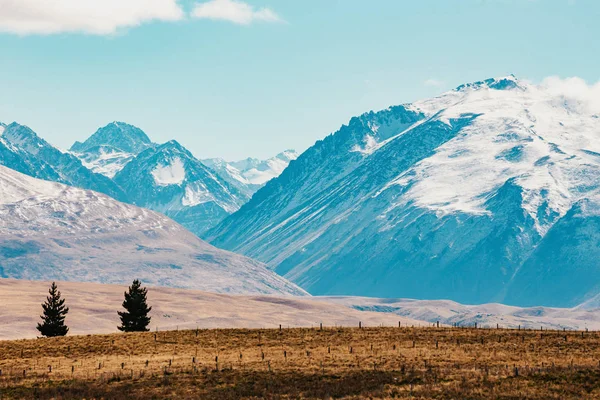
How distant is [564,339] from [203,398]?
41118mm

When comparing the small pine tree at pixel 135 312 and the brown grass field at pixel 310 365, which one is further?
Answer: the small pine tree at pixel 135 312

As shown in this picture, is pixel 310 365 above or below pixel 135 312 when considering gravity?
below

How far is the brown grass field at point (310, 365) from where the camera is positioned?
64938 millimetres

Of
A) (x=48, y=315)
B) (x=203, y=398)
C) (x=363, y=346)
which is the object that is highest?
(x=48, y=315)

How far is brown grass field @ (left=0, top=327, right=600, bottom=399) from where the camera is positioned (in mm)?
64938

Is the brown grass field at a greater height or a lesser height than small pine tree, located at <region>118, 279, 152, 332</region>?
lesser

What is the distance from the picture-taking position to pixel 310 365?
74.4 metres

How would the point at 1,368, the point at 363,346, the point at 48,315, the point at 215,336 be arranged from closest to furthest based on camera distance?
the point at 1,368
the point at 363,346
the point at 215,336
the point at 48,315

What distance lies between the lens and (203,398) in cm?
6359

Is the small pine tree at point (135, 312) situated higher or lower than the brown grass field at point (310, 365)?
higher

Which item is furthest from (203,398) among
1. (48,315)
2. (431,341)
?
(48,315)

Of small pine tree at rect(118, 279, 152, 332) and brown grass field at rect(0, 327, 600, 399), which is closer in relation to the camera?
brown grass field at rect(0, 327, 600, 399)

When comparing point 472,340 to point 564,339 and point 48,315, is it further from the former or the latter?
point 48,315

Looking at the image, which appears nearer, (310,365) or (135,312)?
(310,365)
